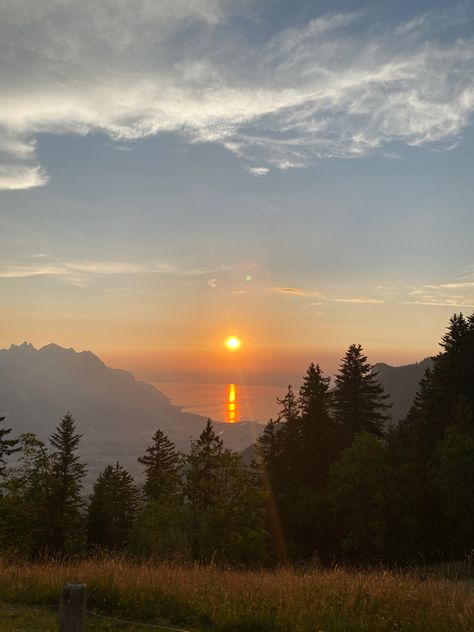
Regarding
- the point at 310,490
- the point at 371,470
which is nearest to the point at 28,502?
the point at 310,490

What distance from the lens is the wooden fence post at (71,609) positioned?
4.75m

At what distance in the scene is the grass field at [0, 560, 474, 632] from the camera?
7.50 m

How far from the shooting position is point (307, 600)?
8.30 metres

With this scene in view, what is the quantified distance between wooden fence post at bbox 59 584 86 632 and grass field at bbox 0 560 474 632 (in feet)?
11.1

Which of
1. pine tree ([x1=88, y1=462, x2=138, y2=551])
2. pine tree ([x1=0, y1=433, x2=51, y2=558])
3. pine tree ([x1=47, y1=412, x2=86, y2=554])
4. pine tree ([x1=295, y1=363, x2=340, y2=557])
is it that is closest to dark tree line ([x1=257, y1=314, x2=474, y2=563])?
pine tree ([x1=295, y1=363, x2=340, y2=557])

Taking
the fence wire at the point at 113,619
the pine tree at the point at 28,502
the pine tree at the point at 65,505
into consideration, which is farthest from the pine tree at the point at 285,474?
the fence wire at the point at 113,619

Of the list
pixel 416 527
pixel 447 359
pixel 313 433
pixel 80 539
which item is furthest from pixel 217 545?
pixel 447 359

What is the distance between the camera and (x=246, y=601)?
830cm

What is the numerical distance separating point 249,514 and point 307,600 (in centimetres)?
2790

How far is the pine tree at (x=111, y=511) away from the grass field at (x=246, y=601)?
37.3 metres

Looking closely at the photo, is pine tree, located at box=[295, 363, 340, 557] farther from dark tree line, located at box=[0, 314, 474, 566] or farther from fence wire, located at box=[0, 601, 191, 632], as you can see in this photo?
fence wire, located at box=[0, 601, 191, 632]

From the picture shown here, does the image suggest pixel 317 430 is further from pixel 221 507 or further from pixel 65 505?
pixel 65 505

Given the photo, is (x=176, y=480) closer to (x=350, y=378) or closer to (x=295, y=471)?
(x=295, y=471)

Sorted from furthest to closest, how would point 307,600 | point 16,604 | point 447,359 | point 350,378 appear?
1. point 350,378
2. point 447,359
3. point 16,604
4. point 307,600
